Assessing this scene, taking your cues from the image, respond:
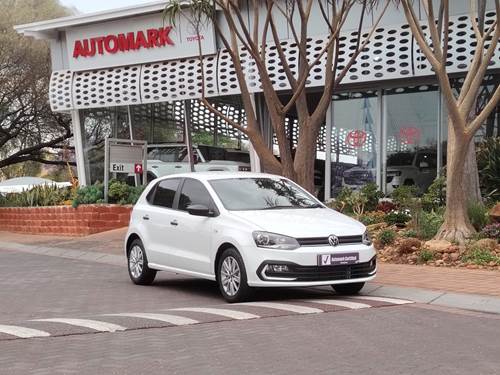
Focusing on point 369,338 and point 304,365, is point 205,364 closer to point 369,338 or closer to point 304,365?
point 304,365

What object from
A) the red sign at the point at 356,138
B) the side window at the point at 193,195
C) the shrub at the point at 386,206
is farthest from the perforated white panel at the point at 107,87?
the side window at the point at 193,195

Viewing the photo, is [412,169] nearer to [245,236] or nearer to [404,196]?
[404,196]

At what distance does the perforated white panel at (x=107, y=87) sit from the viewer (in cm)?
2259

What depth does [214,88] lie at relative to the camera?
21.0m

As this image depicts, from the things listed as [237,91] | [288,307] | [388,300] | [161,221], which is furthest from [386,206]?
[288,307]

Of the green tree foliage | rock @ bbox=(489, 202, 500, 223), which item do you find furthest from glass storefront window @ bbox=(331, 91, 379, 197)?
the green tree foliage

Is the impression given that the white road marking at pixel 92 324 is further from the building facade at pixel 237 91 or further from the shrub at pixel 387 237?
the building facade at pixel 237 91

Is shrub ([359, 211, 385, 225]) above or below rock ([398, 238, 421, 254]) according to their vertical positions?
above

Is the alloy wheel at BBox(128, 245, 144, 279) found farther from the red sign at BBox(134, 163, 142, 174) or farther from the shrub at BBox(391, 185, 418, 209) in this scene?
the red sign at BBox(134, 163, 142, 174)

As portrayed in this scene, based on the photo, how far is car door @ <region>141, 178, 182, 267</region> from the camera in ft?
32.9

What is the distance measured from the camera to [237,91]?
814 inches

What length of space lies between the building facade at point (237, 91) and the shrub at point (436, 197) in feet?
9.46

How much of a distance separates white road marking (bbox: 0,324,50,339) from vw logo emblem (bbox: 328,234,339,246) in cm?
336

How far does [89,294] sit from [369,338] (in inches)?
188
